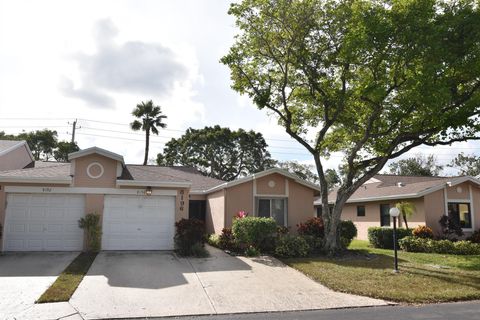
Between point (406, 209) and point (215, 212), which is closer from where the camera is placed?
point (215, 212)

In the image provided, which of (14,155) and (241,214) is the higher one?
(14,155)

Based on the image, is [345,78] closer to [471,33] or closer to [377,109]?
[377,109]

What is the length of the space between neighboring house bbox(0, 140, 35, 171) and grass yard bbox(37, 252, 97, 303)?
30.0 ft

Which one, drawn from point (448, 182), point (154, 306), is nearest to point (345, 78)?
point (448, 182)

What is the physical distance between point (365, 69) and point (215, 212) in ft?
32.2

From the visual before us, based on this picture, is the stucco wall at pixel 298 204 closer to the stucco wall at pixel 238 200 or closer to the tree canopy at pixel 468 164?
the stucco wall at pixel 238 200

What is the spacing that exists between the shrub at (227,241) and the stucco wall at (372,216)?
34.2ft

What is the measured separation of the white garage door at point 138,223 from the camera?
15.4 metres

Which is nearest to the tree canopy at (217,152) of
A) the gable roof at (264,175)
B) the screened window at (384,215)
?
the screened window at (384,215)

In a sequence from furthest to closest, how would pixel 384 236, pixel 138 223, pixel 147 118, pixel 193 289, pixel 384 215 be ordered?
pixel 147 118
pixel 384 215
pixel 384 236
pixel 138 223
pixel 193 289

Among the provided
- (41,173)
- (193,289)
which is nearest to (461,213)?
(193,289)

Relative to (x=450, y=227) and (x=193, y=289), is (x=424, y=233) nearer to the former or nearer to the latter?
(x=450, y=227)

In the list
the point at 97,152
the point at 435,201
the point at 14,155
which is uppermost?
the point at 14,155

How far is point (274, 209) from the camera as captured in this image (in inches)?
743
